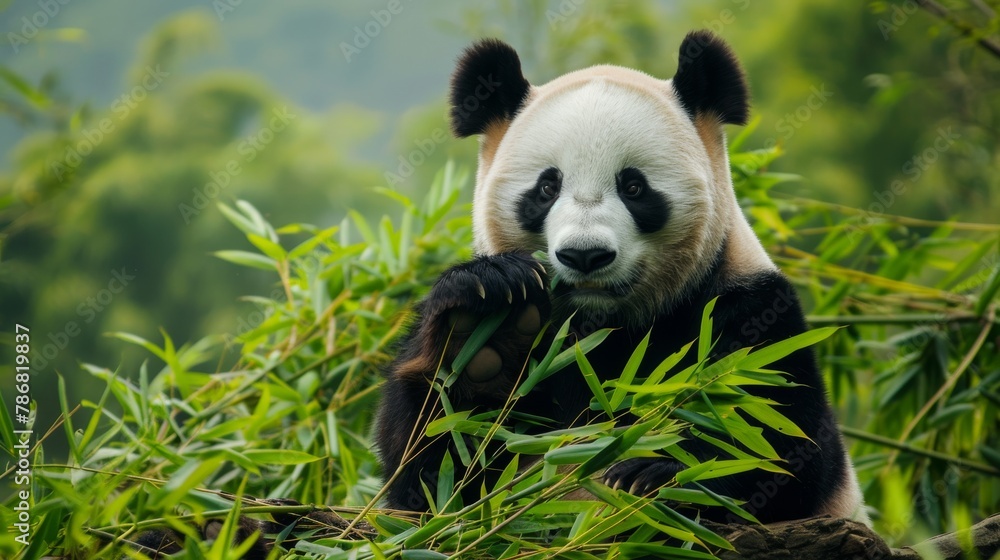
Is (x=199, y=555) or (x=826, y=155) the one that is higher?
(x=199, y=555)

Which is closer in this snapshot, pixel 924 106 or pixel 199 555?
pixel 199 555

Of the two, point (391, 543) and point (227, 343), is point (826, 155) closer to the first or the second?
point (227, 343)

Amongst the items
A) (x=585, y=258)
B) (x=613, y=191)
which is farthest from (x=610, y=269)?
(x=613, y=191)

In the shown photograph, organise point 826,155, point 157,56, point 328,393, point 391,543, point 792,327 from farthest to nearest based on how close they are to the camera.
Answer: point 157,56 < point 826,155 < point 328,393 < point 792,327 < point 391,543

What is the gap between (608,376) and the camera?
6.93ft

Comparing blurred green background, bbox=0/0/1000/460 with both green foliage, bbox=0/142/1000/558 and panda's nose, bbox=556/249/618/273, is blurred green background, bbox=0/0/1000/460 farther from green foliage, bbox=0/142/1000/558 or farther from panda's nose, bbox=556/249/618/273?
panda's nose, bbox=556/249/618/273

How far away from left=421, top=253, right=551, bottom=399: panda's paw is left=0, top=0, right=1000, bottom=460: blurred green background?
4591 mm

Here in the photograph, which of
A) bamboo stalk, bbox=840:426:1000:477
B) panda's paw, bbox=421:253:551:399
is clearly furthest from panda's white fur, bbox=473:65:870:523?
bamboo stalk, bbox=840:426:1000:477

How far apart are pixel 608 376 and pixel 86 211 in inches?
346

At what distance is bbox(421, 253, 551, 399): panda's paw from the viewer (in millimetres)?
1865

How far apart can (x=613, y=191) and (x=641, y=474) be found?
67cm

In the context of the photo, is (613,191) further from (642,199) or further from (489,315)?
(489,315)

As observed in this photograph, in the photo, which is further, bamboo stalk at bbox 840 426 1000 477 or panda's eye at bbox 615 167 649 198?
bamboo stalk at bbox 840 426 1000 477

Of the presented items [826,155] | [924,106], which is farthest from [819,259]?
[924,106]
